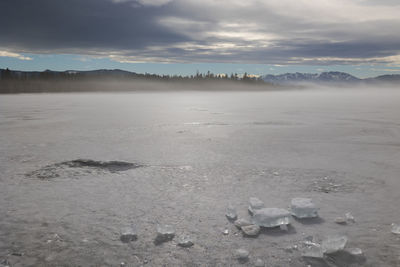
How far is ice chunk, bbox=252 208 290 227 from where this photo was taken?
286 cm

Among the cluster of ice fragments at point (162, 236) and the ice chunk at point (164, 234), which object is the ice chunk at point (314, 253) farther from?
the ice chunk at point (164, 234)

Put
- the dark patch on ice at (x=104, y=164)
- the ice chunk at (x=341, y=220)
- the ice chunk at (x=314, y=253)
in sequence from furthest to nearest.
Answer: the dark patch on ice at (x=104, y=164) → the ice chunk at (x=341, y=220) → the ice chunk at (x=314, y=253)

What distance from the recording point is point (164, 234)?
266 centimetres

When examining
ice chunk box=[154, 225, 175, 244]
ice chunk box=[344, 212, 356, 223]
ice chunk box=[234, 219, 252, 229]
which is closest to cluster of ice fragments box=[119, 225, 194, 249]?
ice chunk box=[154, 225, 175, 244]

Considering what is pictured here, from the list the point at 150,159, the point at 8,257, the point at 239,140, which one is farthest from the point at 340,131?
the point at 8,257

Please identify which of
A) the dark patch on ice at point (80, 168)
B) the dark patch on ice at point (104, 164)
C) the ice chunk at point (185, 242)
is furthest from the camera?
the dark patch on ice at point (104, 164)

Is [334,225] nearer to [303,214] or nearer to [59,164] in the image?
[303,214]

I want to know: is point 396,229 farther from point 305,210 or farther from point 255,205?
point 255,205

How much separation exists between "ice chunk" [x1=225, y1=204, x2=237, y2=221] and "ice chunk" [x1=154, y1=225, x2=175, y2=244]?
1.97ft

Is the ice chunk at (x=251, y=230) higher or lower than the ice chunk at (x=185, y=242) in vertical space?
higher

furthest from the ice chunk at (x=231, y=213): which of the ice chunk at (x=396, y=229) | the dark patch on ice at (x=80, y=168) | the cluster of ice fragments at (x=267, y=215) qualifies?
the dark patch on ice at (x=80, y=168)

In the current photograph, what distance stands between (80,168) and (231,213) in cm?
291

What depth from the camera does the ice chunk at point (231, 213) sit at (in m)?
3.03

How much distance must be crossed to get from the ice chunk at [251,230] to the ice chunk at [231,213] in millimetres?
256
